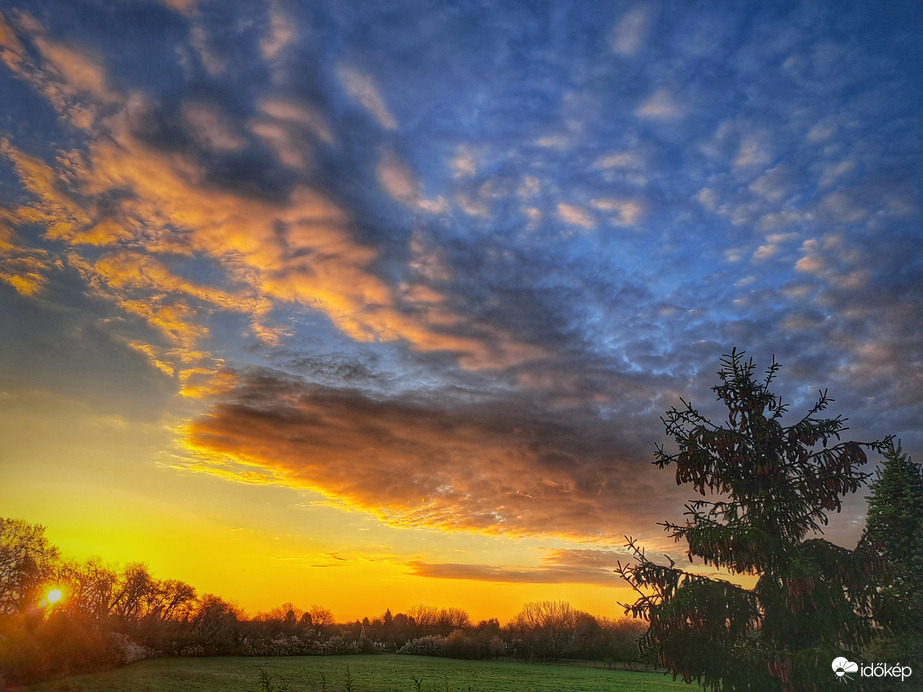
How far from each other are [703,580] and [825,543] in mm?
2845

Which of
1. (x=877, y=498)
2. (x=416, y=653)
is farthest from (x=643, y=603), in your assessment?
(x=416, y=653)

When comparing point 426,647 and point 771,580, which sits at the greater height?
point 771,580

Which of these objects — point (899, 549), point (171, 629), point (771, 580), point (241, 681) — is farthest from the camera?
point (171, 629)

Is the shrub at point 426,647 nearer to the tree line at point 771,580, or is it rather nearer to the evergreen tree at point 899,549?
the evergreen tree at point 899,549

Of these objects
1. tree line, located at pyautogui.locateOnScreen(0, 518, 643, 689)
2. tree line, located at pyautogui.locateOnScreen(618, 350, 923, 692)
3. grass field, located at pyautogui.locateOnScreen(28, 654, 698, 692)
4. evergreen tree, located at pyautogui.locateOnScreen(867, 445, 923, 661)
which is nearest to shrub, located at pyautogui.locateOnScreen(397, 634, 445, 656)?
tree line, located at pyautogui.locateOnScreen(0, 518, 643, 689)

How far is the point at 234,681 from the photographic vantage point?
4191cm

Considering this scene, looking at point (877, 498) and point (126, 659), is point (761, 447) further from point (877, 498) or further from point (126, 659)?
point (126, 659)

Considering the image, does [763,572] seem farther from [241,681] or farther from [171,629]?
[171,629]

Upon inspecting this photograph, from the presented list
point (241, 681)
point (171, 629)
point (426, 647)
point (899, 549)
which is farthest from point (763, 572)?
point (426, 647)

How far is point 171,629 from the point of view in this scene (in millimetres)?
62781

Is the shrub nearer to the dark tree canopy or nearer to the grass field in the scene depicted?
the grass field

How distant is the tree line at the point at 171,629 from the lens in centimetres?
3919

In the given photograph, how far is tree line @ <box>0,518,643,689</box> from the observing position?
3919 centimetres

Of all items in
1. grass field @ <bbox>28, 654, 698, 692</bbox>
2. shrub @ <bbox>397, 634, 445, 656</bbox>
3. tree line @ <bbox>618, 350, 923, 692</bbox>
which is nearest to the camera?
tree line @ <bbox>618, 350, 923, 692</bbox>
